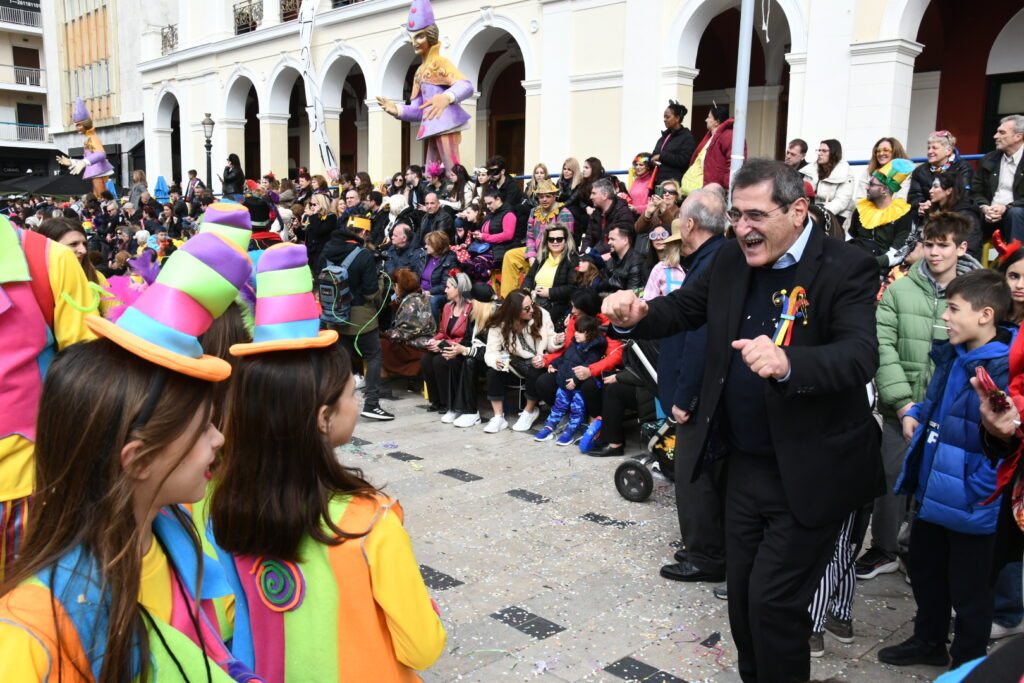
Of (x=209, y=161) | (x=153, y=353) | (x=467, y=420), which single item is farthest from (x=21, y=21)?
(x=153, y=353)

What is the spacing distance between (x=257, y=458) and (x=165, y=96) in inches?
1244

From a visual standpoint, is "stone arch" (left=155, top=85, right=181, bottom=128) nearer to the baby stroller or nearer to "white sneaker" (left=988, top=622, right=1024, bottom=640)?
the baby stroller

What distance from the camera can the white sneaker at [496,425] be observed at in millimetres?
7844

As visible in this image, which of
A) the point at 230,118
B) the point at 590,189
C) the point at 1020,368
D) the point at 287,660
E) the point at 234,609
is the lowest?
the point at 287,660

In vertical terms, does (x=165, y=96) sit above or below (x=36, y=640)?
above

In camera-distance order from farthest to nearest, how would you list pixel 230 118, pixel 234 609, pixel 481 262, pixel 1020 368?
pixel 230 118 → pixel 481 262 → pixel 1020 368 → pixel 234 609

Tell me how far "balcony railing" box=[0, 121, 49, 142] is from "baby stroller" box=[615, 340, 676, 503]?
154 feet

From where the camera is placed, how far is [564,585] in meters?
4.48

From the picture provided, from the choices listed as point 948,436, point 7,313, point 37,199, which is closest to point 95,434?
point 7,313

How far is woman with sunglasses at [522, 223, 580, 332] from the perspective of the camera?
8.14m

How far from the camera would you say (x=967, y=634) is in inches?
139

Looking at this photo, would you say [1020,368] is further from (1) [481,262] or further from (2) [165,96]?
(2) [165,96]

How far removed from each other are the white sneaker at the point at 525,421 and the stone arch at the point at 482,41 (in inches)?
393

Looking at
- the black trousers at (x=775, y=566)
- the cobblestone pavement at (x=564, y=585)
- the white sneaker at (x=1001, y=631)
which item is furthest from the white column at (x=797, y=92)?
the black trousers at (x=775, y=566)
